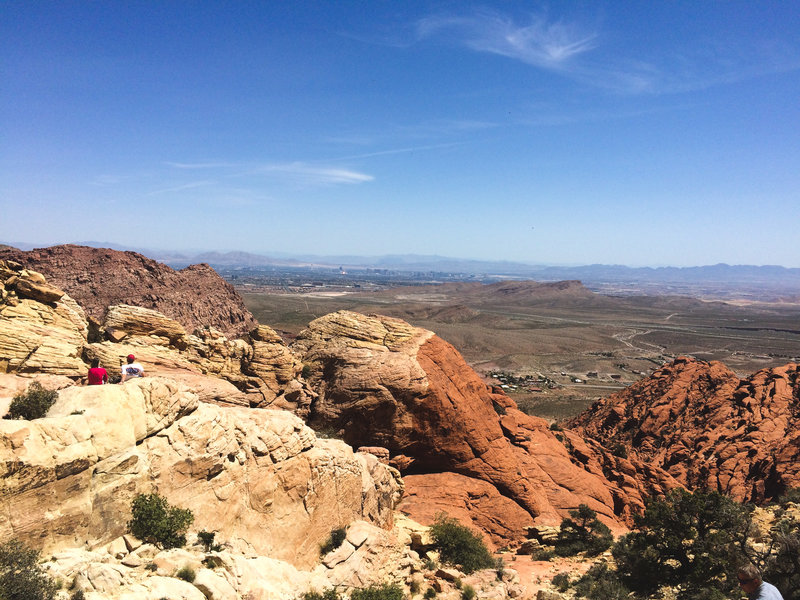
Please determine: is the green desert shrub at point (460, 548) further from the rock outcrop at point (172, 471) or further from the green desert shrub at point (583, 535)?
the green desert shrub at point (583, 535)

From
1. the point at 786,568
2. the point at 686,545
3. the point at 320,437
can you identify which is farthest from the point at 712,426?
the point at 320,437

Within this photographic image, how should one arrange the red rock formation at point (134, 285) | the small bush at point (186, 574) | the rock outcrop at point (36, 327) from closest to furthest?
the small bush at point (186, 574), the rock outcrop at point (36, 327), the red rock formation at point (134, 285)

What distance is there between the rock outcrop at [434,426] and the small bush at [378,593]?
8856mm

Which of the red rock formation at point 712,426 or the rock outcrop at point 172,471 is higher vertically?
the rock outcrop at point 172,471

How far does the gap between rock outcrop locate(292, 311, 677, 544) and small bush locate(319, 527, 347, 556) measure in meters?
7.36

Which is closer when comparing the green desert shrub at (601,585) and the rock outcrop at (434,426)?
the green desert shrub at (601,585)

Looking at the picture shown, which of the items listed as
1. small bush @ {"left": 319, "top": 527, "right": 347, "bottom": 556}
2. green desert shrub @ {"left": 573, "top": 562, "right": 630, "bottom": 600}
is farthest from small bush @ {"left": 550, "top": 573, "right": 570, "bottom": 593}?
small bush @ {"left": 319, "top": 527, "right": 347, "bottom": 556}

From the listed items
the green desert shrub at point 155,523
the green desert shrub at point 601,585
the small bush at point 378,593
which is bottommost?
the green desert shrub at point 601,585

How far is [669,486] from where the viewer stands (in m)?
31.4

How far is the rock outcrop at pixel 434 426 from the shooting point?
2514 centimetres

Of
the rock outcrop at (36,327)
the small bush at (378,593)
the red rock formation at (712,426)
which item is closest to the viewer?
the small bush at (378,593)

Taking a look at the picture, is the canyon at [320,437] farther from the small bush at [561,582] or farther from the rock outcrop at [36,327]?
the small bush at [561,582]

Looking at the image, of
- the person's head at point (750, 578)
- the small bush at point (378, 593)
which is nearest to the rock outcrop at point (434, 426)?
the small bush at point (378, 593)

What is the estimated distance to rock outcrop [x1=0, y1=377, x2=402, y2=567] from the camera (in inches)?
406
